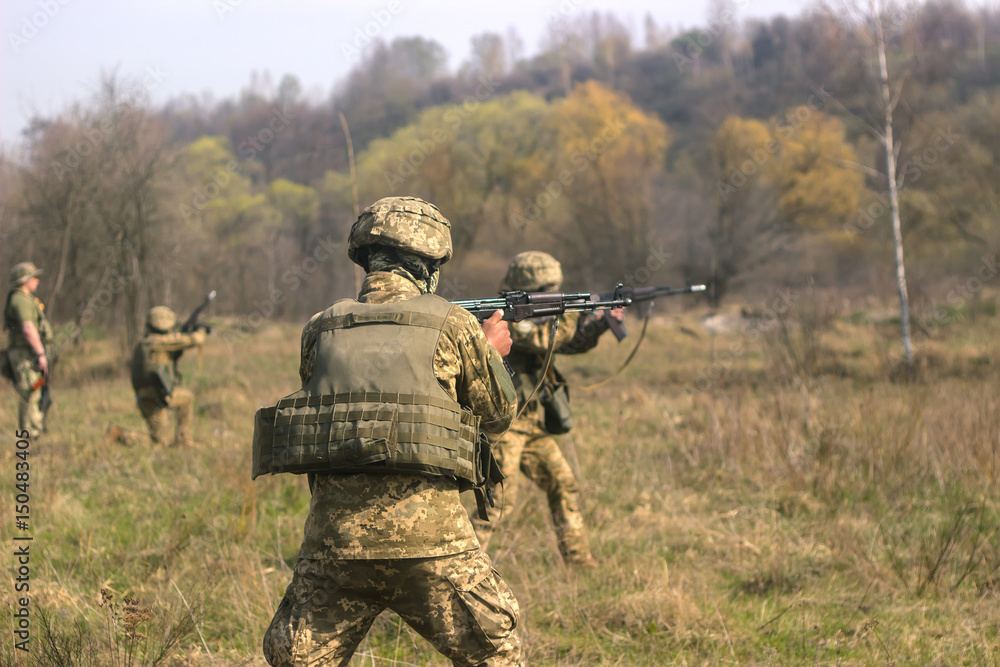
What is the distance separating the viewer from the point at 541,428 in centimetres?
477

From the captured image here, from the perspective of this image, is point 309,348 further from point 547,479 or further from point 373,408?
point 547,479

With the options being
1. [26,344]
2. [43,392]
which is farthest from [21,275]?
[43,392]

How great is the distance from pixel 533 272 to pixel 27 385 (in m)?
6.06

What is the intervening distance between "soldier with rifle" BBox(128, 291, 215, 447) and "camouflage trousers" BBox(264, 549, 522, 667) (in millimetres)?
6149

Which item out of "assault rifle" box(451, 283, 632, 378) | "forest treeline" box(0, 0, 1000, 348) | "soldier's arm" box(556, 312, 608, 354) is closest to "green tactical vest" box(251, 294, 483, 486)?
"assault rifle" box(451, 283, 632, 378)

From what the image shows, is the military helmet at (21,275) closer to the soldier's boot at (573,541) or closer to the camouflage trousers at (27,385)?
the camouflage trousers at (27,385)

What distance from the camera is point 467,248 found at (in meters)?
32.8

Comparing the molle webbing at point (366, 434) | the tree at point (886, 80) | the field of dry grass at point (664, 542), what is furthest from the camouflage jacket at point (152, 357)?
the tree at point (886, 80)

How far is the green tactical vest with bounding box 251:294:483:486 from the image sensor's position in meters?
2.21

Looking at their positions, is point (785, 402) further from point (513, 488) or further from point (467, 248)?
point (467, 248)

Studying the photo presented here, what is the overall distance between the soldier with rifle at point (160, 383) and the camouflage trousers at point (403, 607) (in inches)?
242

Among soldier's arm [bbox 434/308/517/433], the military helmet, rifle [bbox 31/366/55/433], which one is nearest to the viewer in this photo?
soldier's arm [bbox 434/308/517/433]

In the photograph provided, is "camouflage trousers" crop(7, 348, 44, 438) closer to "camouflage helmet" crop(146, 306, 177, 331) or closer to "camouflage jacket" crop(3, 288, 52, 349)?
"camouflage jacket" crop(3, 288, 52, 349)

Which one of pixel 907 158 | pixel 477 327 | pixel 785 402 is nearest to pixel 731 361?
pixel 785 402
